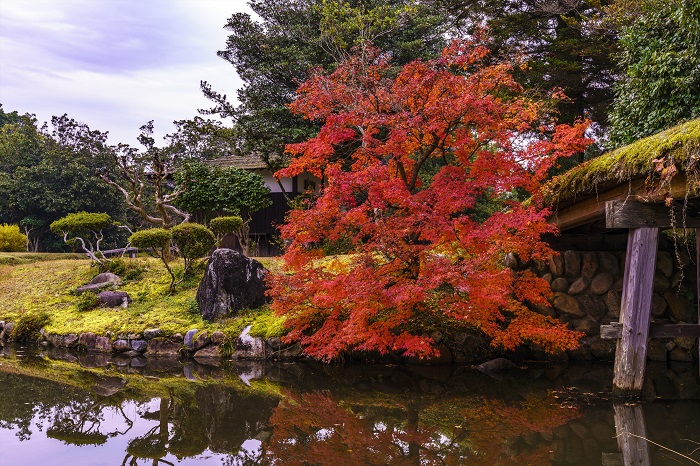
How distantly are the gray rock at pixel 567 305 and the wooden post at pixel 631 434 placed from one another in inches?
141

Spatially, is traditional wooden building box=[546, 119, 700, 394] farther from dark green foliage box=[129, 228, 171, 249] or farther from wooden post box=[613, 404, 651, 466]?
dark green foliage box=[129, 228, 171, 249]

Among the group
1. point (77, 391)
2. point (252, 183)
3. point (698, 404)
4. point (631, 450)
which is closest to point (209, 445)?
point (77, 391)

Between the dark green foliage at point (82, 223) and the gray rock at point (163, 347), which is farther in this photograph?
the dark green foliage at point (82, 223)

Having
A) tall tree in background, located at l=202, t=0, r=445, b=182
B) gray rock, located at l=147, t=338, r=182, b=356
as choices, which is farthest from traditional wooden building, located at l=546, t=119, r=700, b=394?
tall tree in background, located at l=202, t=0, r=445, b=182

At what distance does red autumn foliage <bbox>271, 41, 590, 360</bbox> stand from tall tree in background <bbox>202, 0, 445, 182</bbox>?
989cm

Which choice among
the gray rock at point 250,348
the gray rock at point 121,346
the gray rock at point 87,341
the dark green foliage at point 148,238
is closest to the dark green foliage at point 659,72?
the gray rock at point 250,348

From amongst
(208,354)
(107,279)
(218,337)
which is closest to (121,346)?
(208,354)

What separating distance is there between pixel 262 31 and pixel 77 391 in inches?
615

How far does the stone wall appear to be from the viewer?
392 inches

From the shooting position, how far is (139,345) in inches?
439

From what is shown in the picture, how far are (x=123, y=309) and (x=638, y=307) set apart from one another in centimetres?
1022

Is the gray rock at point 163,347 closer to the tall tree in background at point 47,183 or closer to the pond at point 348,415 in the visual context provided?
the pond at point 348,415

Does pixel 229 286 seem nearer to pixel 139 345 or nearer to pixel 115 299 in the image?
pixel 139 345

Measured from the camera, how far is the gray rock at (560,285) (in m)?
10.3
